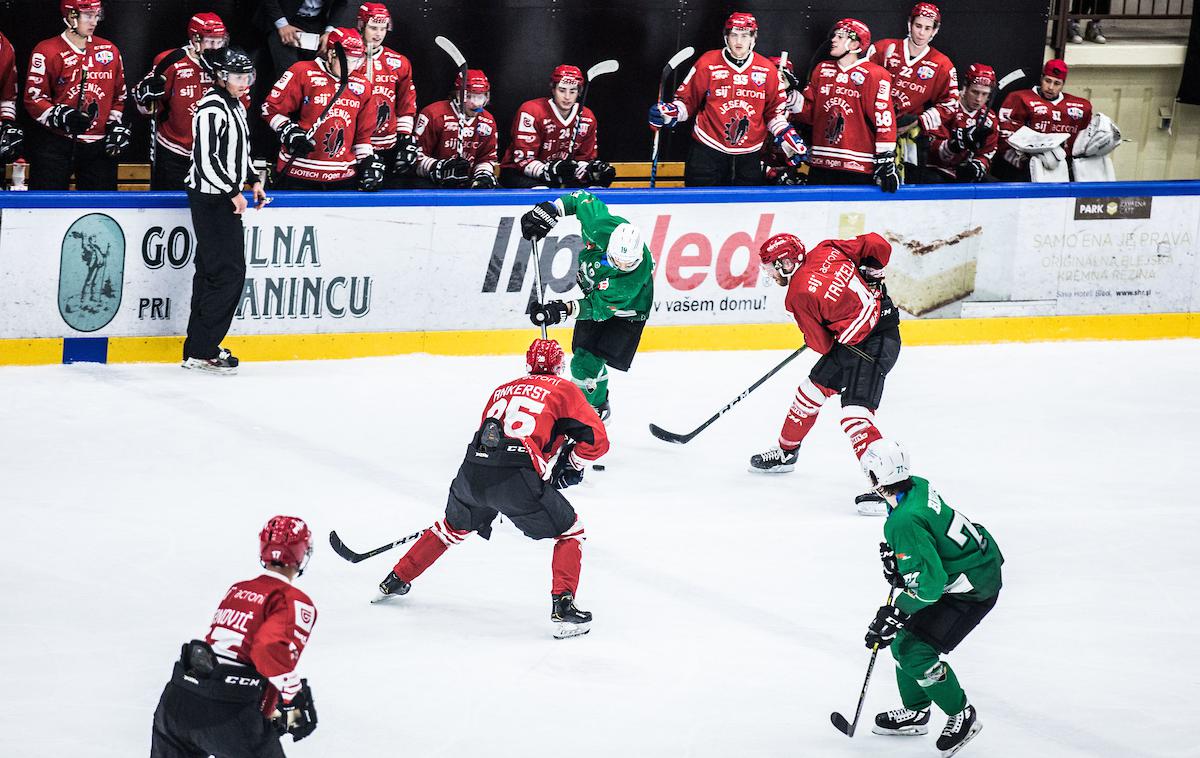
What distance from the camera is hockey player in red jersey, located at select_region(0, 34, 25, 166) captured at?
923 cm

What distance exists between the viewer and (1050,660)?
580 centimetres

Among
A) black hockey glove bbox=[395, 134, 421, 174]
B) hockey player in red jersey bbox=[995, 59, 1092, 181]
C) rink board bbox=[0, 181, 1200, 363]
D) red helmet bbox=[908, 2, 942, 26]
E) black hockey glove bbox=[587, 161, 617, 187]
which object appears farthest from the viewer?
hockey player in red jersey bbox=[995, 59, 1092, 181]

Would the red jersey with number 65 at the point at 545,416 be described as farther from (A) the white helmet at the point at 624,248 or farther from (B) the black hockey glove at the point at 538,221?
(B) the black hockey glove at the point at 538,221

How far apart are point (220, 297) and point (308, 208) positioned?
0.77m

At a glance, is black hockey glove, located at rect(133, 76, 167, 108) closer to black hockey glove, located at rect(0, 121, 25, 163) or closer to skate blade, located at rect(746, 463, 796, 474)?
black hockey glove, located at rect(0, 121, 25, 163)

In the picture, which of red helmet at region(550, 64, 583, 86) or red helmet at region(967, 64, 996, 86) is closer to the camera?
red helmet at region(550, 64, 583, 86)

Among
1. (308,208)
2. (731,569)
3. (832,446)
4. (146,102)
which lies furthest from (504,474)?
(146,102)

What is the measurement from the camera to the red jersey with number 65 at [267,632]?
393 cm

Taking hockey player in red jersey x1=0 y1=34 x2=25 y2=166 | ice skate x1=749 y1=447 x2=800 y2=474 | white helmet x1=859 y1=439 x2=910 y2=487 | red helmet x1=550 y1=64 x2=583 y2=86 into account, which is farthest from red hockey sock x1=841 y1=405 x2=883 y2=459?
hockey player in red jersey x1=0 y1=34 x2=25 y2=166

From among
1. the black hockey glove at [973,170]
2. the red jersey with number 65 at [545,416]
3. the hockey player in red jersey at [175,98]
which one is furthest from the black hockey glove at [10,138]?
the black hockey glove at [973,170]

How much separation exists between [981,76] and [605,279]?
4.64 meters

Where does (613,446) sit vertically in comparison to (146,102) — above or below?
below

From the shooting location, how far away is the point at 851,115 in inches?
407

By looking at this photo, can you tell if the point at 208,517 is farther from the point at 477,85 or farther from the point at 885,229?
the point at 885,229
